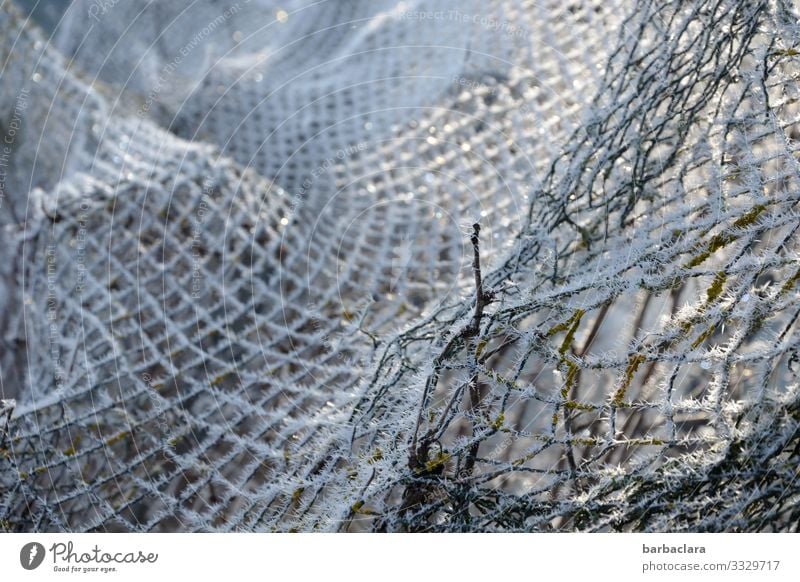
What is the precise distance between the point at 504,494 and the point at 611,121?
418mm

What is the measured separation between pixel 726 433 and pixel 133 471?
25.8 inches

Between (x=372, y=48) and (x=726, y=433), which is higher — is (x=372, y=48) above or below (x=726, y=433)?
above

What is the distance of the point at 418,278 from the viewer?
3.87 feet

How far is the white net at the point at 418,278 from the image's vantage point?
62cm

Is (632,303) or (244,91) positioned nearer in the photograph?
(632,303)

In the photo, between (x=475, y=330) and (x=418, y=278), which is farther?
(x=418, y=278)

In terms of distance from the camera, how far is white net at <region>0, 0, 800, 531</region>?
624 millimetres

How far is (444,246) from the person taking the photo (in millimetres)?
1212

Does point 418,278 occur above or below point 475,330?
above

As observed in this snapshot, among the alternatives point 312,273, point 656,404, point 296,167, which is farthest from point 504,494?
point 296,167

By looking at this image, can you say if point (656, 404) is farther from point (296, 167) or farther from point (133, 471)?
point (296, 167)
